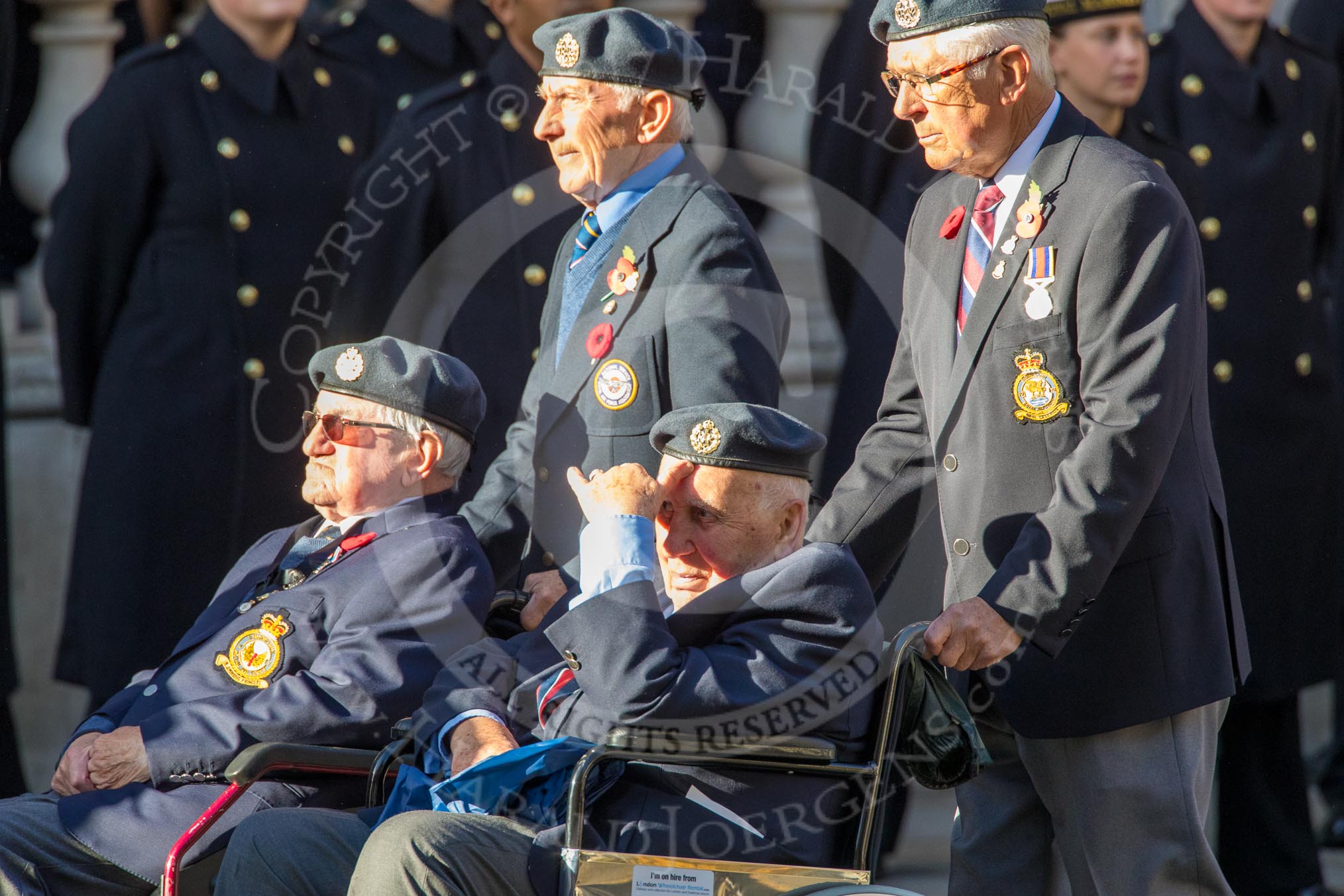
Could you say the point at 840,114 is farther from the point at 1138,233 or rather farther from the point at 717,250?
the point at 1138,233

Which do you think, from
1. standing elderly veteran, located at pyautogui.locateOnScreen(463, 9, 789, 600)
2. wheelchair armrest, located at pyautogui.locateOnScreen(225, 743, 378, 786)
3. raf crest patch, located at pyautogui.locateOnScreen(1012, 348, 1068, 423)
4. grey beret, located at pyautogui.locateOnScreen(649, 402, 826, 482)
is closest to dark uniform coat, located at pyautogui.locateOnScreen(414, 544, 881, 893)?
grey beret, located at pyautogui.locateOnScreen(649, 402, 826, 482)

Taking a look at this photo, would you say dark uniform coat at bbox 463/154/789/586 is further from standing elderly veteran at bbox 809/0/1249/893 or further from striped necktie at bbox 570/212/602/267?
standing elderly veteran at bbox 809/0/1249/893

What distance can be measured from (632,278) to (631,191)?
0.16 meters

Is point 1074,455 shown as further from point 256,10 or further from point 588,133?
point 256,10

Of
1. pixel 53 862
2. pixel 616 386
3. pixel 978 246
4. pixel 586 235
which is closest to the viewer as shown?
pixel 978 246

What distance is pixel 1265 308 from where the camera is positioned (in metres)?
5.08

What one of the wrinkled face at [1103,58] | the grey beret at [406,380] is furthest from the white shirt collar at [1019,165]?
the wrinkled face at [1103,58]

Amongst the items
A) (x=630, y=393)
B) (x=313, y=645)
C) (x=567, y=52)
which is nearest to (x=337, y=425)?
(x=313, y=645)

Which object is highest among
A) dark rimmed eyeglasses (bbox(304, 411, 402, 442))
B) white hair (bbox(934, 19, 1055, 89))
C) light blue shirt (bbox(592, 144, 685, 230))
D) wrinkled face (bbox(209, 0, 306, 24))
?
white hair (bbox(934, 19, 1055, 89))

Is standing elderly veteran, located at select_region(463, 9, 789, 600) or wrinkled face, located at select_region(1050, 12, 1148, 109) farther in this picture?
wrinkled face, located at select_region(1050, 12, 1148, 109)

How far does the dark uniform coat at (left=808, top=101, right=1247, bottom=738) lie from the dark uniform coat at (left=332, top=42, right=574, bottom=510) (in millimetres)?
1730

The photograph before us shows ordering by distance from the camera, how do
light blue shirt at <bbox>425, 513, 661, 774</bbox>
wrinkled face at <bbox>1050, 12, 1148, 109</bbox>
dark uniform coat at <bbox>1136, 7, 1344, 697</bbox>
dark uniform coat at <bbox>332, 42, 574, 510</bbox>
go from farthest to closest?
1. dark uniform coat at <bbox>1136, 7, 1344, 697</bbox>
2. dark uniform coat at <bbox>332, 42, 574, 510</bbox>
3. wrinkled face at <bbox>1050, 12, 1148, 109</bbox>
4. light blue shirt at <bbox>425, 513, 661, 774</bbox>

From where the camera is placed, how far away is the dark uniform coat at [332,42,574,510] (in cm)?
485

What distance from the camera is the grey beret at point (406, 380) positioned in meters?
3.66
